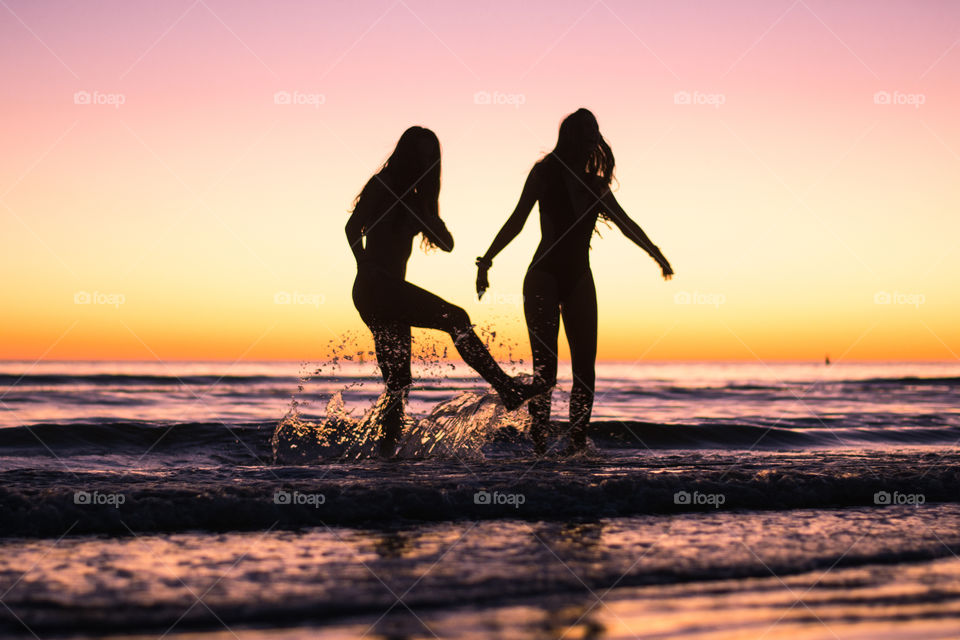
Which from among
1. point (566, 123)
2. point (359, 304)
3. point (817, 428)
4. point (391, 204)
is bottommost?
point (817, 428)

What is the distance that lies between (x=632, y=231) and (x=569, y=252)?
0.54 m

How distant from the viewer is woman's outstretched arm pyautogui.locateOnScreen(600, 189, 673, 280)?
5754 millimetres

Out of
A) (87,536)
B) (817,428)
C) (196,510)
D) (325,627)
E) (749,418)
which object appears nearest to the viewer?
(325,627)

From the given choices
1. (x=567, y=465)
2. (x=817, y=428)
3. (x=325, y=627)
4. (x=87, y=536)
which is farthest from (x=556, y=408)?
(x=817, y=428)

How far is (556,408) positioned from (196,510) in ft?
10.2

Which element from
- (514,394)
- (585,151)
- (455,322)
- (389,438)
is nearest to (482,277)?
(455,322)

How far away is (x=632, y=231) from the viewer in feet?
19.0

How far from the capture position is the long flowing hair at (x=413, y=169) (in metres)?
5.50

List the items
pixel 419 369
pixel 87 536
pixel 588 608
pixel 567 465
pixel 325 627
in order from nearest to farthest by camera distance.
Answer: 1. pixel 325 627
2. pixel 588 608
3. pixel 87 536
4. pixel 567 465
5. pixel 419 369

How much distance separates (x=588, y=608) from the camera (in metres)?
2.39

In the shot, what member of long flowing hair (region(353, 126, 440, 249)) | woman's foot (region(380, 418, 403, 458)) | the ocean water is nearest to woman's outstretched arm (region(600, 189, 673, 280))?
the ocean water

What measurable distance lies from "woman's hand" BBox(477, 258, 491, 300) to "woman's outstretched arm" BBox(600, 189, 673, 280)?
103 cm

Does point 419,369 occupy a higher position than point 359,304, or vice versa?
point 359,304

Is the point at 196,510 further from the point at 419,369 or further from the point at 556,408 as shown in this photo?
the point at 556,408
